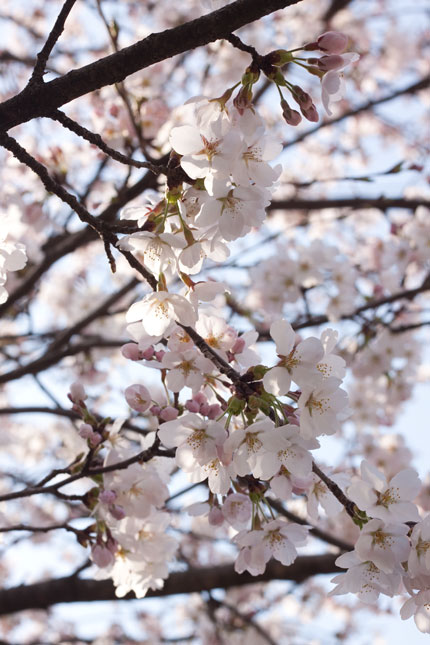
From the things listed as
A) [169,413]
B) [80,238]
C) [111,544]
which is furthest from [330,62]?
[80,238]

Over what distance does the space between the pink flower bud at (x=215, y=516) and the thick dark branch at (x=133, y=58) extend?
3.05ft

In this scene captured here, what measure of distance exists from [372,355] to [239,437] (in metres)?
2.77

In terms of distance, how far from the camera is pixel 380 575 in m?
1.13

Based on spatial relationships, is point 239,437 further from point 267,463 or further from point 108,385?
point 108,385

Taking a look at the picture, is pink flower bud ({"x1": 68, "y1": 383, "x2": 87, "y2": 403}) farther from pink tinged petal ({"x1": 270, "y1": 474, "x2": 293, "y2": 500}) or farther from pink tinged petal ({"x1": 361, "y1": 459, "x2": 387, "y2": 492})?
pink tinged petal ({"x1": 361, "y1": 459, "x2": 387, "y2": 492})

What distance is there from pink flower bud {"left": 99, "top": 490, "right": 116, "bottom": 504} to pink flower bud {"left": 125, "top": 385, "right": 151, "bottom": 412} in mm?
233

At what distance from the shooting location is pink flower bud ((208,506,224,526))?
55.1 inches

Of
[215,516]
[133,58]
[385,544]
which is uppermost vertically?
[133,58]

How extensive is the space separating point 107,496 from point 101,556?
179mm

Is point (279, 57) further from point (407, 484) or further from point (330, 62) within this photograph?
point (407, 484)

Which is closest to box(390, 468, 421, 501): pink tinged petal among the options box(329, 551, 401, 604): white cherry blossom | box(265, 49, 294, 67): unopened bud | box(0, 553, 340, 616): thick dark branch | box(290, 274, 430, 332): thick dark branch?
box(329, 551, 401, 604): white cherry blossom

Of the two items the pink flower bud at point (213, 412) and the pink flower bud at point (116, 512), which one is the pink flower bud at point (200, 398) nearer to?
the pink flower bud at point (213, 412)

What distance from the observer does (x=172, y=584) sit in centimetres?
261

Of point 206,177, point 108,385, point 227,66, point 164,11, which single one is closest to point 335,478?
point 206,177
